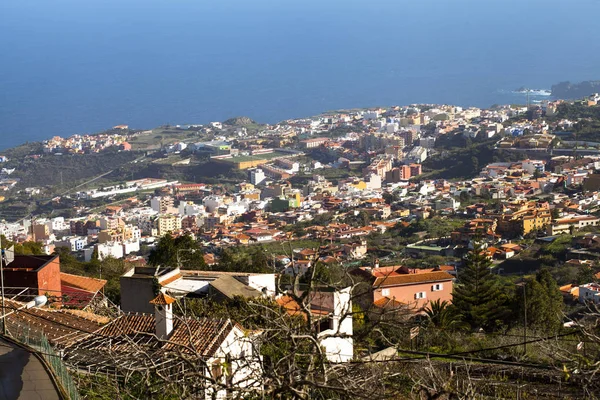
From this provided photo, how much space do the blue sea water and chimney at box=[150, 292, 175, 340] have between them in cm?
5150

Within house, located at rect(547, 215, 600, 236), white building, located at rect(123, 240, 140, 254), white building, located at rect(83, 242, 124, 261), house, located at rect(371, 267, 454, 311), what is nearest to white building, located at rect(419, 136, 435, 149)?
house, located at rect(547, 215, 600, 236)

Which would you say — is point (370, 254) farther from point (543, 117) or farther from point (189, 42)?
point (189, 42)

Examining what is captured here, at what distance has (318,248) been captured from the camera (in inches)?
158

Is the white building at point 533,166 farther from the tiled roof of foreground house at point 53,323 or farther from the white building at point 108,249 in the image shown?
the tiled roof of foreground house at point 53,323

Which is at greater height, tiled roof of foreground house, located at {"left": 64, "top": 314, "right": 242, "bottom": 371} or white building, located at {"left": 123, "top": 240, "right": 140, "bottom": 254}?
tiled roof of foreground house, located at {"left": 64, "top": 314, "right": 242, "bottom": 371}

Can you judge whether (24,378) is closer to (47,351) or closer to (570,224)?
(47,351)

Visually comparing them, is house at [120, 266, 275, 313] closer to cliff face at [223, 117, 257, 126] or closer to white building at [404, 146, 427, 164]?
white building at [404, 146, 427, 164]

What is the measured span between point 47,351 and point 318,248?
2.15 meters

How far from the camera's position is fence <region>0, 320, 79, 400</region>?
4727 millimetres

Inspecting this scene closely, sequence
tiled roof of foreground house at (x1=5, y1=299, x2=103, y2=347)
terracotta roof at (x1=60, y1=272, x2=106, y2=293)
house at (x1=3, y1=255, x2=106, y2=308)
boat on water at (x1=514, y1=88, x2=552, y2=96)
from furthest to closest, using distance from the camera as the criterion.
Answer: boat on water at (x1=514, y1=88, x2=552, y2=96), terracotta roof at (x1=60, y1=272, x2=106, y2=293), house at (x1=3, y1=255, x2=106, y2=308), tiled roof of foreground house at (x1=5, y1=299, x2=103, y2=347)

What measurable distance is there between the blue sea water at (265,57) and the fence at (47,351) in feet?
169

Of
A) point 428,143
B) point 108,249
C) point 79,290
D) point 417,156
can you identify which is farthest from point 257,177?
point 79,290

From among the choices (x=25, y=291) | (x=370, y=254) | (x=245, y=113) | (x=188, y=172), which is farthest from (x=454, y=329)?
(x=245, y=113)

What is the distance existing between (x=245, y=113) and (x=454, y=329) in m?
58.2
